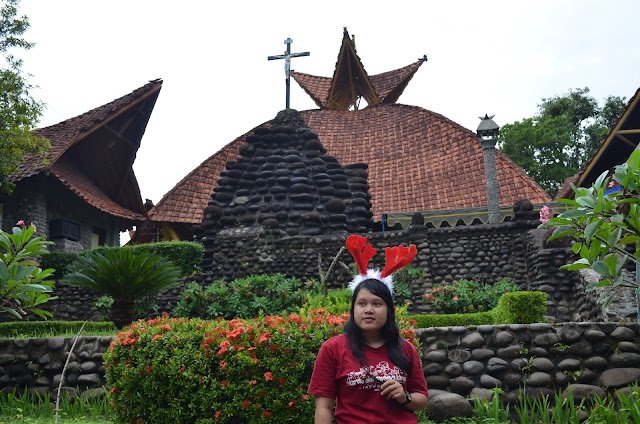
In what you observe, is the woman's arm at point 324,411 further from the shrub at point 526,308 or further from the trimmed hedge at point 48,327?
the trimmed hedge at point 48,327

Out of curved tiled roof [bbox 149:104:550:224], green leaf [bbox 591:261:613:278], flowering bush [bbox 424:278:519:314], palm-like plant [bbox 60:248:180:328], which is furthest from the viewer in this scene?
curved tiled roof [bbox 149:104:550:224]

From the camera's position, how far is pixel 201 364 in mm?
5047

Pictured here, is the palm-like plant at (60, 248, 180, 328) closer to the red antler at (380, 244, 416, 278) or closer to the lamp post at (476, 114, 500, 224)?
the red antler at (380, 244, 416, 278)

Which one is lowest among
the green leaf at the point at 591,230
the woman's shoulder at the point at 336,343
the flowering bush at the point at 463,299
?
the flowering bush at the point at 463,299

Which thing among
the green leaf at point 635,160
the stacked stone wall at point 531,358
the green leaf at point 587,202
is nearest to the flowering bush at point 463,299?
the stacked stone wall at point 531,358

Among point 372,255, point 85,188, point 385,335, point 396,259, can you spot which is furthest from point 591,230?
point 85,188

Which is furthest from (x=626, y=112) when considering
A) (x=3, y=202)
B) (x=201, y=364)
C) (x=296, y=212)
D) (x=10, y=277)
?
(x=3, y=202)

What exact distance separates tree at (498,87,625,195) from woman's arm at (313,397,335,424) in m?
29.6

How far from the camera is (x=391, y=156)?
21734 mm

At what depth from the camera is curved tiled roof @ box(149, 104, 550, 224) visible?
18938 mm

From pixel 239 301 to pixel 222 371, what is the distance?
22.4 ft

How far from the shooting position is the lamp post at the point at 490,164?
15.5 metres

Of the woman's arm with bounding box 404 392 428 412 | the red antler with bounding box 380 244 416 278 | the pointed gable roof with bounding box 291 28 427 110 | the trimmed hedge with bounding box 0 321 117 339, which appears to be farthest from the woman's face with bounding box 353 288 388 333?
the pointed gable roof with bounding box 291 28 427 110

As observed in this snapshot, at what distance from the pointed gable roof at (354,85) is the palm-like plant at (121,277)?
18.7m
